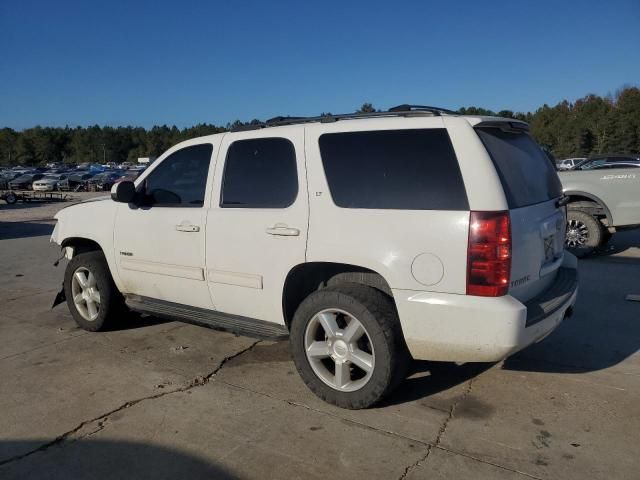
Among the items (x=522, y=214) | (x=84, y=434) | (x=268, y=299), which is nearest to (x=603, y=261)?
(x=522, y=214)

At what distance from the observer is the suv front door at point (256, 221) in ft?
12.3

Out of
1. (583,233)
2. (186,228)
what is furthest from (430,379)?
(583,233)

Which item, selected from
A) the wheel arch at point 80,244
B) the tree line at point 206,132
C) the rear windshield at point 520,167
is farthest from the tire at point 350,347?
the tree line at point 206,132

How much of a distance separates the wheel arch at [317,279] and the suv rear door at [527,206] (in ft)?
2.75

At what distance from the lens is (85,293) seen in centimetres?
525

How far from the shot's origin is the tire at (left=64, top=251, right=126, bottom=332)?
199 inches

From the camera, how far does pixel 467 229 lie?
3.05 m

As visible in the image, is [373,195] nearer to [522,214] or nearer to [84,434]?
[522,214]

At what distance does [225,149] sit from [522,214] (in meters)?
2.30

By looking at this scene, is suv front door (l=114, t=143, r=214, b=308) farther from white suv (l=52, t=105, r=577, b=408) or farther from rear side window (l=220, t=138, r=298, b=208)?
rear side window (l=220, t=138, r=298, b=208)

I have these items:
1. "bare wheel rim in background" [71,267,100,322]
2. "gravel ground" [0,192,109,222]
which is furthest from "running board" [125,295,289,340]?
"gravel ground" [0,192,109,222]

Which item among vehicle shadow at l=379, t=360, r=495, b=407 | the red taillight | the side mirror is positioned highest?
the side mirror

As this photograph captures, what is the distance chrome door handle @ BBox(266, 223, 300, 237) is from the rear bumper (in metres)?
0.83

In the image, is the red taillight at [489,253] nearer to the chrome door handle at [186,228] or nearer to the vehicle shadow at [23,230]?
the chrome door handle at [186,228]
